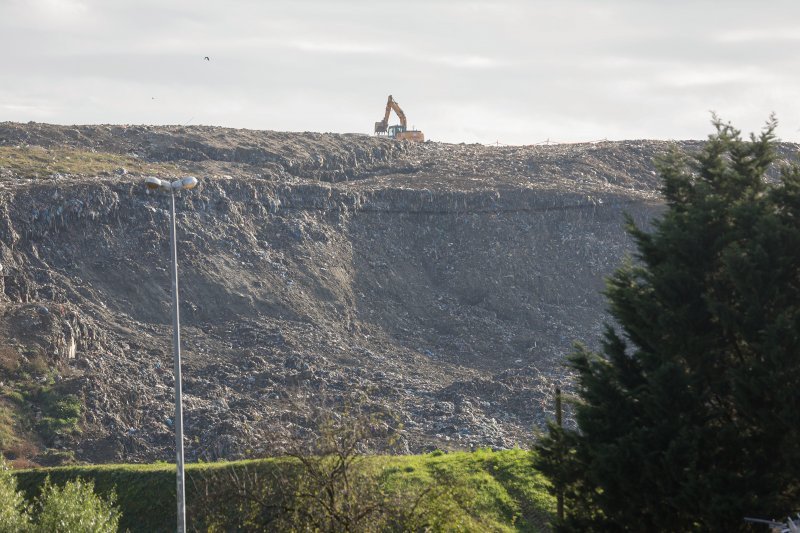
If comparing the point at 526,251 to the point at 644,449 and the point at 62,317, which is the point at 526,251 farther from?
the point at 644,449

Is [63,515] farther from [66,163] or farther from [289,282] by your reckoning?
[66,163]

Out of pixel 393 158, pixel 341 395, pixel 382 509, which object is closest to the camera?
pixel 382 509

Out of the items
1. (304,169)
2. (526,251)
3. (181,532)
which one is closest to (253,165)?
(304,169)

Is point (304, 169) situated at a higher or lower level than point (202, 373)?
higher

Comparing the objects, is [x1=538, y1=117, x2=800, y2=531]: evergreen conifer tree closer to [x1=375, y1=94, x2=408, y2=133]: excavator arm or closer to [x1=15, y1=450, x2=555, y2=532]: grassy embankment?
[x1=15, y1=450, x2=555, y2=532]: grassy embankment

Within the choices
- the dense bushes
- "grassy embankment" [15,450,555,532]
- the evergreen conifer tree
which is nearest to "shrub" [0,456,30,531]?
the dense bushes

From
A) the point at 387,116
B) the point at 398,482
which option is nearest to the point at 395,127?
the point at 387,116

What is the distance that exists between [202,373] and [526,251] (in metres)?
22.1

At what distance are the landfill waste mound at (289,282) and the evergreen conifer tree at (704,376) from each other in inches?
418

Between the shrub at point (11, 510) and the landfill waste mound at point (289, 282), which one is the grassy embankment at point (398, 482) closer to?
the landfill waste mound at point (289, 282)

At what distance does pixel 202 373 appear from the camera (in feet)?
129

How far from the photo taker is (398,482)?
952 inches

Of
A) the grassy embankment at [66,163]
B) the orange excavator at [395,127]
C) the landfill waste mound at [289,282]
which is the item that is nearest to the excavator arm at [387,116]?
the orange excavator at [395,127]

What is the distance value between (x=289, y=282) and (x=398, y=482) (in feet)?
84.1
